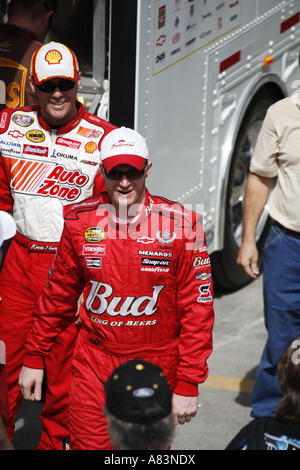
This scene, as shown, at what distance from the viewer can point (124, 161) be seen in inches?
124

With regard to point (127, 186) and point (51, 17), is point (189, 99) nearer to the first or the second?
point (51, 17)

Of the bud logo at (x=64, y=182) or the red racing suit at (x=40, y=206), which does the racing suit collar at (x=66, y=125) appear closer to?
the red racing suit at (x=40, y=206)

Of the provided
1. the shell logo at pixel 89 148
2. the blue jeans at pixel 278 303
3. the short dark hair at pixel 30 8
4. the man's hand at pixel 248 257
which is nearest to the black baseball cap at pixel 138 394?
the shell logo at pixel 89 148

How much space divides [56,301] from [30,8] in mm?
1902

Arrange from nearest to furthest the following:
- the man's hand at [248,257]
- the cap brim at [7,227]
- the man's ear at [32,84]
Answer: the cap brim at [7,227] → the man's ear at [32,84] → the man's hand at [248,257]

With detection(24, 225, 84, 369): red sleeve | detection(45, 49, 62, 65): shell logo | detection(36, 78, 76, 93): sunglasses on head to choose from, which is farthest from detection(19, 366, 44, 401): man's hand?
detection(45, 49, 62, 65): shell logo

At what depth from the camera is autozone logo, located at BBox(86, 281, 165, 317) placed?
3.20 m

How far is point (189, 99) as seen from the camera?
5.03 m

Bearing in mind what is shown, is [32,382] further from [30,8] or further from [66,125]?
[30,8]

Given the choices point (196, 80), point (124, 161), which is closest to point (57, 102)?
point (124, 161)

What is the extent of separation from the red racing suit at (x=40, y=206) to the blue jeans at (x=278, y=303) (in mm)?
1007

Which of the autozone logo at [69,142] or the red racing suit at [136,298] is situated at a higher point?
the autozone logo at [69,142]

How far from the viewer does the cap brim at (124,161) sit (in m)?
3.15
